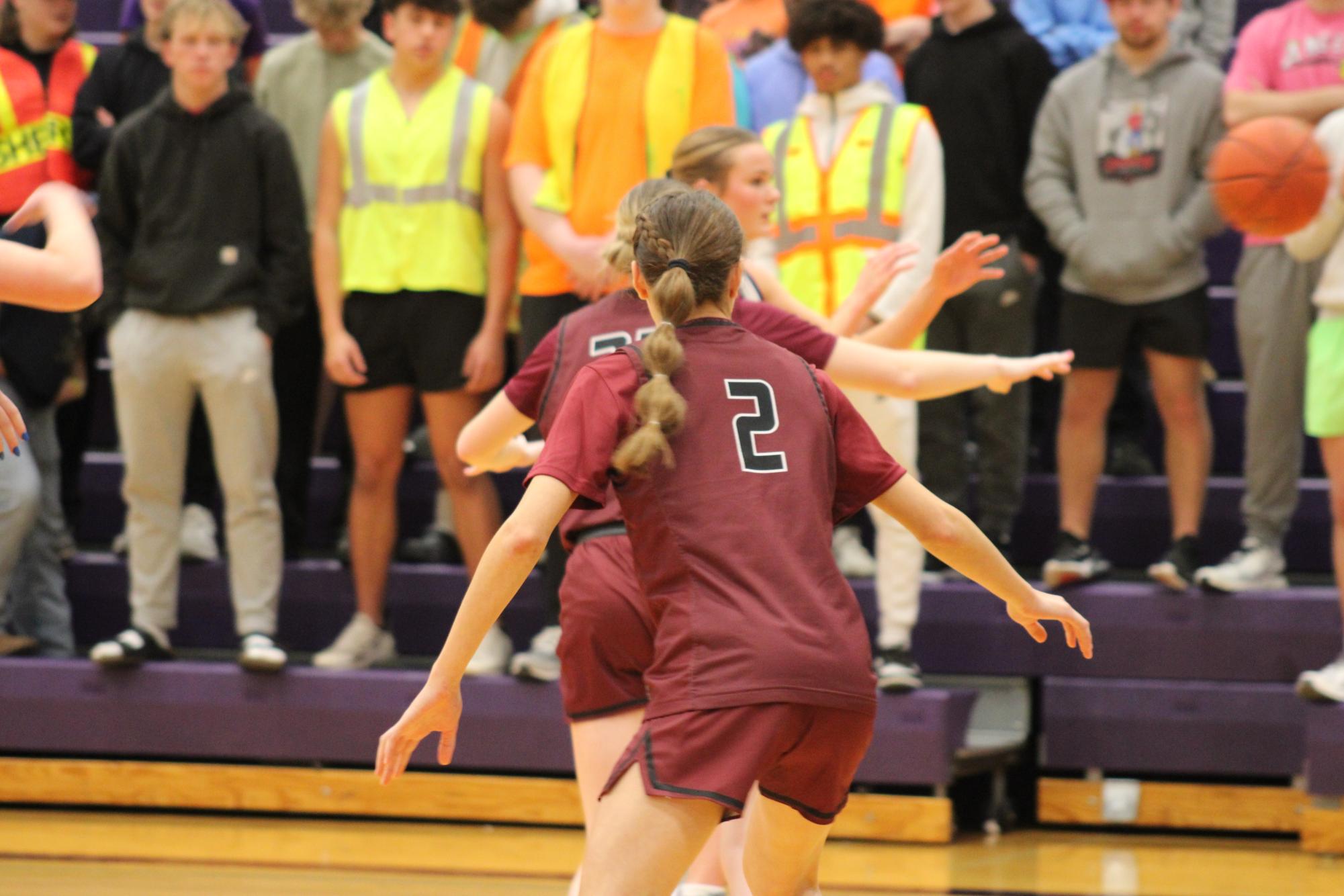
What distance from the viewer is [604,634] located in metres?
3.51

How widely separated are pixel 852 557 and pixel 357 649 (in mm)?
1754

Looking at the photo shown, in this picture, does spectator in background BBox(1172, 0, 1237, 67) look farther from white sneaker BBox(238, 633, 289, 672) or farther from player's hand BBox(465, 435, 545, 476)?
white sneaker BBox(238, 633, 289, 672)

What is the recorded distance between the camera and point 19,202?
583cm

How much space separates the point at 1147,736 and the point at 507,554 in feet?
12.5

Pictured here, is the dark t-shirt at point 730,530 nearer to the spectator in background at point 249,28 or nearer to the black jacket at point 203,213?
the black jacket at point 203,213

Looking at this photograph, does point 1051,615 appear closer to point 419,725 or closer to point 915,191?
point 419,725

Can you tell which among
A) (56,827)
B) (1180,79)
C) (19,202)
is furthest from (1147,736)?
(19,202)

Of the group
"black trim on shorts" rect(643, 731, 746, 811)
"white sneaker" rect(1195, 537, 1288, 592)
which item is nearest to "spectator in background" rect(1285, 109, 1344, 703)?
"white sneaker" rect(1195, 537, 1288, 592)

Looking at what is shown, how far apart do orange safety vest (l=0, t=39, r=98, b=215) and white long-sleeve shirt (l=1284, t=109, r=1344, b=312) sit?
13.6ft

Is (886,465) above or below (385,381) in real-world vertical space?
above

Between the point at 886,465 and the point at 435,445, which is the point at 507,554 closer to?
the point at 886,465

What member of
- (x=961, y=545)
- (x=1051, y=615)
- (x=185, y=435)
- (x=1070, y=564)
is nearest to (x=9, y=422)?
(x=961, y=545)

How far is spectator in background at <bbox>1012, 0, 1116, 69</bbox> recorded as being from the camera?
21.7ft

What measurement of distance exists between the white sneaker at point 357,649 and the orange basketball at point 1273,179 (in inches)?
125
